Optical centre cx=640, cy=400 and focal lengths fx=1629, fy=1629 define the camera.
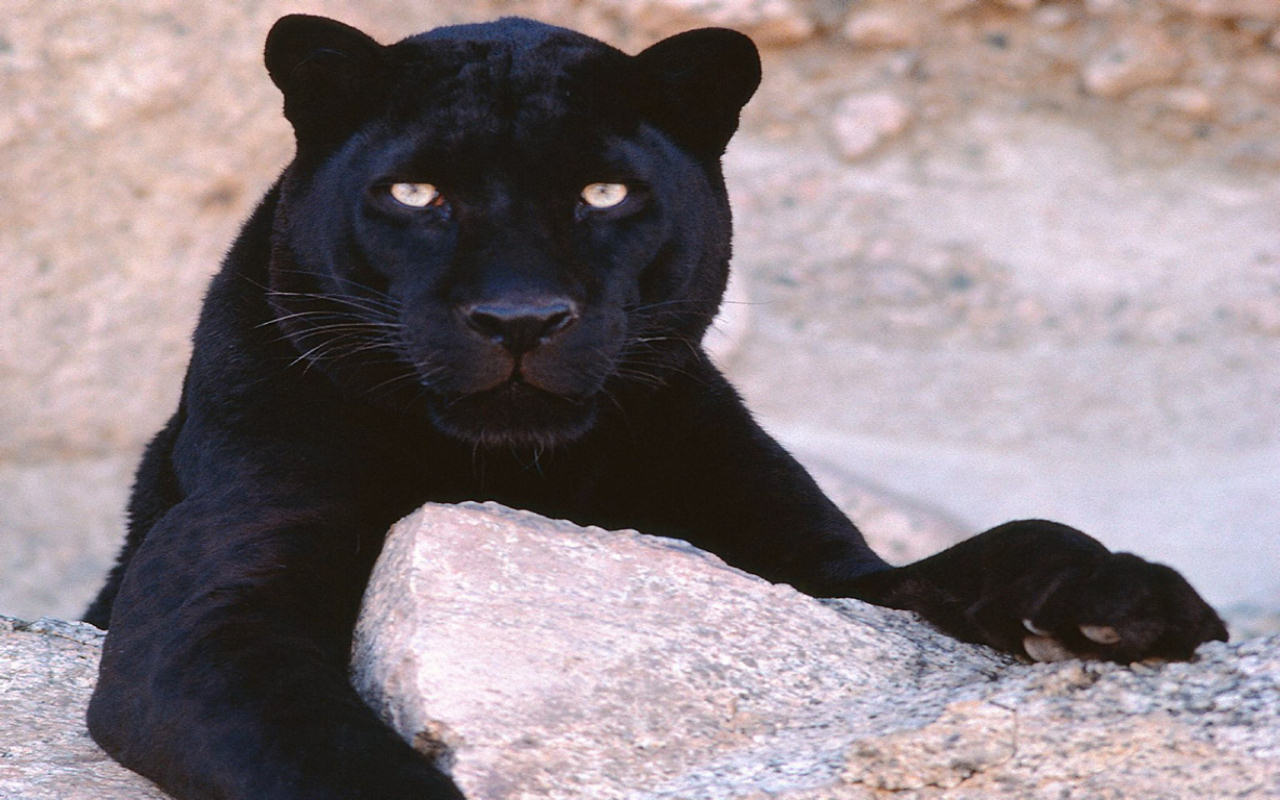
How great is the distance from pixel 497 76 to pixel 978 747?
53.6 inches

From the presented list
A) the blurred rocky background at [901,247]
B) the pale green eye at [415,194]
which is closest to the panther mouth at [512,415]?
the pale green eye at [415,194]

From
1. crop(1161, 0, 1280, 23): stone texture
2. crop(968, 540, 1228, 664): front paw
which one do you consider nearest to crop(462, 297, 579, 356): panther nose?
crop(968, 540, 1228, 664): front paw

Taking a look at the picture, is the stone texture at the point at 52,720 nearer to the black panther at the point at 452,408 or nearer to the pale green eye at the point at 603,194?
the black panther at the point at 452,408

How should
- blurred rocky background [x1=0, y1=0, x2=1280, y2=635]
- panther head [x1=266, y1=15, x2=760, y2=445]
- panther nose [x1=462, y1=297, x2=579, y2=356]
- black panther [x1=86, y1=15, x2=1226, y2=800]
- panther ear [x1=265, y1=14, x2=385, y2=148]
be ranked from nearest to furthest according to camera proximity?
black panther [x1=86, y1=15, x2=1226, y2=800] < panther nose [x1=462, y1=297, x2=579, y2=356] < panther head [x1=266, y1=15, x2=760, y2=445] < panther ear [x1=265, y1=14, x2=385, y2=148] < blurred rocky background [x1=0, y1=0, x2=1280, y2=635]

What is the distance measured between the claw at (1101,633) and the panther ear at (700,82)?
122 cm

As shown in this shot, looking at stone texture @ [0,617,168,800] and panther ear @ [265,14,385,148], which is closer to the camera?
stone texture @ [0,617,168,800]

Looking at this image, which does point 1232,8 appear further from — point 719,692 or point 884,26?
point 719,692

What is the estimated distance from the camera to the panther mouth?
2.54 meters

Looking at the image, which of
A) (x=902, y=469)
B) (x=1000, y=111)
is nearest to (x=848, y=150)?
(x=1000, y=111)

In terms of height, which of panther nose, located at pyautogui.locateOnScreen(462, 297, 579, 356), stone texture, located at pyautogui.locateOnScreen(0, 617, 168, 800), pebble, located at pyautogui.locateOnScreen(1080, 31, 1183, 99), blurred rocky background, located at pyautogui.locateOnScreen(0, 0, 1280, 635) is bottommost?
stone texture, located at pyautogui.locateOnScreen(0, 617, 168, 800)

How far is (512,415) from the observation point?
8.39ft

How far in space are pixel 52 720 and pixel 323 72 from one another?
1146mm

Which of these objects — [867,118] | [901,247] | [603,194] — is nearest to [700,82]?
[603,194]

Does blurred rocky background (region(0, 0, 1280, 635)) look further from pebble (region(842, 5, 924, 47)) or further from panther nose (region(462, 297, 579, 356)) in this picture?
panther nose (region(462, 297, 579, 356))
